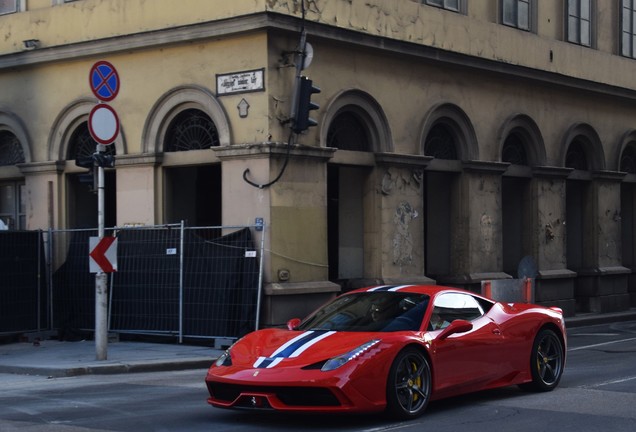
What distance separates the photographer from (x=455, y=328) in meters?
11.1

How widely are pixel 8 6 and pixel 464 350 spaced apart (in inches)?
631

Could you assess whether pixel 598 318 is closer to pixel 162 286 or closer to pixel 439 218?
pixel 439 218

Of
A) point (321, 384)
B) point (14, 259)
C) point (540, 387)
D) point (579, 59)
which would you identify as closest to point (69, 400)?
point (321, 384)

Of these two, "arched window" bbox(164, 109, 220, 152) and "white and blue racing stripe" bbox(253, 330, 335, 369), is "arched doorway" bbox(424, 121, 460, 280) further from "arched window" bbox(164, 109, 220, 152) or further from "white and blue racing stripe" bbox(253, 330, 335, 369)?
"white and blue racing stripe" bbox(253, 330, 335, 369)

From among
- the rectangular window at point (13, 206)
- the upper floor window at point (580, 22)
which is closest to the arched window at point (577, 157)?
the upper floor window at point (580, 22)

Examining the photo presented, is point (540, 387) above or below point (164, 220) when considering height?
below

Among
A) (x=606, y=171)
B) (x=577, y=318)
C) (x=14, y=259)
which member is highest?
(x=606, y=171)

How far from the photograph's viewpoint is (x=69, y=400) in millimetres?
12758

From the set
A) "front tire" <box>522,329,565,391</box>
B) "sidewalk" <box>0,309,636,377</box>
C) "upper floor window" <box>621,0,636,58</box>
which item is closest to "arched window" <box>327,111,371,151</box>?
"sidewalk" <box>0,309,636,377</box>

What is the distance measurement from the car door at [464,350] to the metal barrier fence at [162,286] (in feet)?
23.8

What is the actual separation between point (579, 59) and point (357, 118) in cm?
914

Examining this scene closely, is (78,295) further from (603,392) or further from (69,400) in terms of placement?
(603,392)

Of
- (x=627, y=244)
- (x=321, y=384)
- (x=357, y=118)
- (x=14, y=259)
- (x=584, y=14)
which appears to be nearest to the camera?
(x=321, y=384)

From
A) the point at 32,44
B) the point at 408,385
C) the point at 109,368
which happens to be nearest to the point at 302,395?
the point at 408,385
